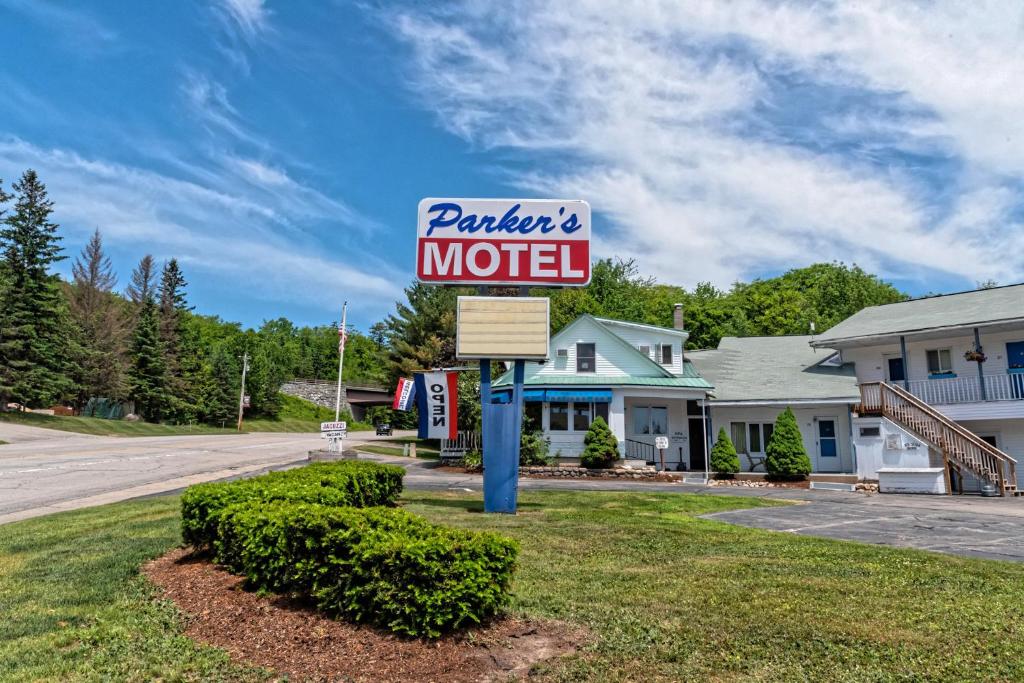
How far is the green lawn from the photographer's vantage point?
4531 millimetres

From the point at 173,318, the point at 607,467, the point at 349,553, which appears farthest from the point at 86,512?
the point at 173,318

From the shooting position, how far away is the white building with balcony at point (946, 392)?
21.2 m

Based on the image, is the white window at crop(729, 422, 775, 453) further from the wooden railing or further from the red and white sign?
the red and white sign

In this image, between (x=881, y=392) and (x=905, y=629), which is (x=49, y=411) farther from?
(x=905, y=629)

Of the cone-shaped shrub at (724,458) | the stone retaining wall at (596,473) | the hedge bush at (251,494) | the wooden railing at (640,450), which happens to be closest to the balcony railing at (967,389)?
the cone-shaped shrub at (724,458)

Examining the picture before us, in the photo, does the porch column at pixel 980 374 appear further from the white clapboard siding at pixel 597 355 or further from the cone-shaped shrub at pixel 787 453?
the white clapboard siding at pixel 597 355

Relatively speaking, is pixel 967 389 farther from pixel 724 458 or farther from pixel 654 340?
pixel 654 340

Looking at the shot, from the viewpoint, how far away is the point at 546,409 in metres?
28.2

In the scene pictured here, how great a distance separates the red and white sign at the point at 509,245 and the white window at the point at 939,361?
2008 centimetres

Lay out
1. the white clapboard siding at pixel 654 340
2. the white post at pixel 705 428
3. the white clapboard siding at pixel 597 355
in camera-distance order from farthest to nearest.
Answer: the white clapboard siding at pixel 654 340 → the white clapboard siding at pixel 597 355 → the white post at pixel 705 428

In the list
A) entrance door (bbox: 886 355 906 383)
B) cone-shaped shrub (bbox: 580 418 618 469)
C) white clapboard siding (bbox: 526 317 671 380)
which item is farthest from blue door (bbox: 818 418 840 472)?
cone-shaped shrub (bbox: 580 418 618 469)

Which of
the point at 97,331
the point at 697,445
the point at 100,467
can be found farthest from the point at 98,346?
the point at 697,445

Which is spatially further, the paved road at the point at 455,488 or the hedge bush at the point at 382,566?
the paved road at the point at 455,488

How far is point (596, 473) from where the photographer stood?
25.1 meters
